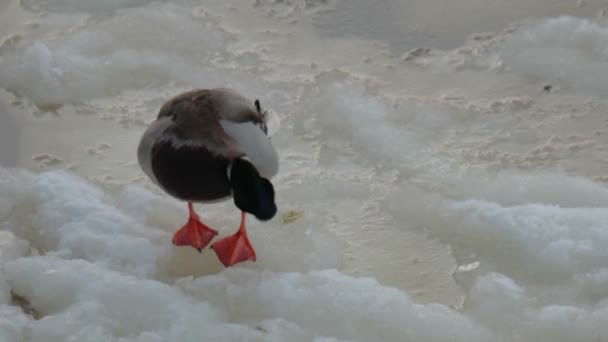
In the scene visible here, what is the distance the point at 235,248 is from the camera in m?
3.03

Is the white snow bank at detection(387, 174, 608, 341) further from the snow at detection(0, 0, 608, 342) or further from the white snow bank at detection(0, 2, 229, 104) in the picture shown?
the white snow bank at detection(0, 2, 229, 104)

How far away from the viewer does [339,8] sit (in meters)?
4.74

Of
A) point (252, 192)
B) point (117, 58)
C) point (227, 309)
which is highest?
point (252, 192)

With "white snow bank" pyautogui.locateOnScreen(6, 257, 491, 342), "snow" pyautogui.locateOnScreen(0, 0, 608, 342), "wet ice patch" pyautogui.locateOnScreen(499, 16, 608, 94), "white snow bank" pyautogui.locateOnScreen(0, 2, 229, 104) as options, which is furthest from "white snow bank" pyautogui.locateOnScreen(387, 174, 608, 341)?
"white snow bank" pyautogui.locateOnScreen(0, 2, 229, 104)

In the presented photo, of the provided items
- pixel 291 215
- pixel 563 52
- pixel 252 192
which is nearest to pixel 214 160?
pixel 252 192

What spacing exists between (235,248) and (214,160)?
0.39 meters

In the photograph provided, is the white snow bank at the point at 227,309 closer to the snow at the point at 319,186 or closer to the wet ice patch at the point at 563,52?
the snow at the point at 319,186

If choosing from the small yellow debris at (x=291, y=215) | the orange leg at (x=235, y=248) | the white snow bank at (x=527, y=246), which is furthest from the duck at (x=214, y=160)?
the white snow bank at (x=527, y=246)

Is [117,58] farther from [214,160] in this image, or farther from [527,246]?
[527,246]

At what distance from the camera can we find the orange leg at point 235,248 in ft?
9.87

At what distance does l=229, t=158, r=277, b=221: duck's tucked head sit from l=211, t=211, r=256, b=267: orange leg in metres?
0.30

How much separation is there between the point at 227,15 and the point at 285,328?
8.04 ft

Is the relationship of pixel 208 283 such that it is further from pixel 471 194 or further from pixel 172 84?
pixel 172 84

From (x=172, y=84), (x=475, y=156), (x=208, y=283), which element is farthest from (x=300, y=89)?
(x=208, y=283)
